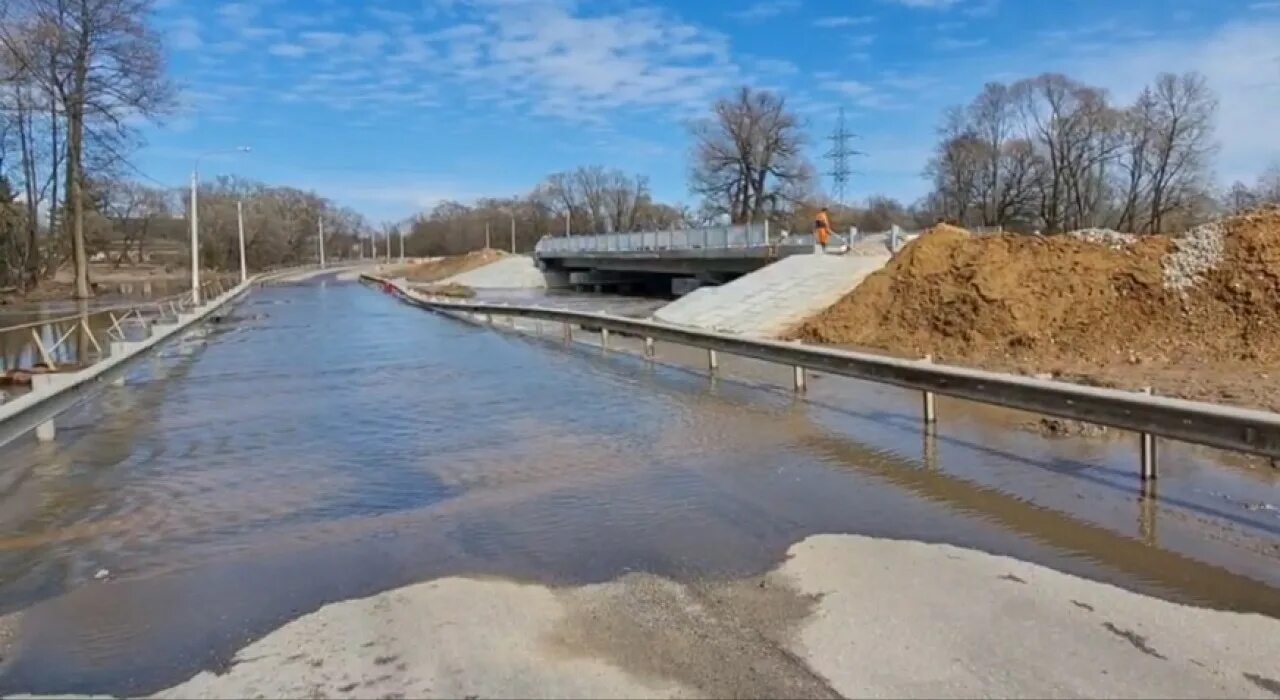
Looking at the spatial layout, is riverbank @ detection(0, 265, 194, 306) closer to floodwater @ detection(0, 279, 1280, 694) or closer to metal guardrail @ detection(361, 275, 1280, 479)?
floodwater @ detection(0, 279, 1280, 694)

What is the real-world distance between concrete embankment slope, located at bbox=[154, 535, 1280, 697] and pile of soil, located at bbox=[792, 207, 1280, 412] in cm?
1146

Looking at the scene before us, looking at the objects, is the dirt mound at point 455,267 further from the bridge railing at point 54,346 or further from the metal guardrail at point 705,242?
the bridge railing at point 54,346

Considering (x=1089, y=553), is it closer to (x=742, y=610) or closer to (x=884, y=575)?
(x=884, y=575)

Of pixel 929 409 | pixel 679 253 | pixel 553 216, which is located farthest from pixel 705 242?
pixel 553 216

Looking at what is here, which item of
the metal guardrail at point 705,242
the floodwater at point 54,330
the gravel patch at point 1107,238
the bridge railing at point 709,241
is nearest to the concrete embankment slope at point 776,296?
the bridge railing at point 709,241

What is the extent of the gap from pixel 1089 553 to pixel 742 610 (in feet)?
8.70

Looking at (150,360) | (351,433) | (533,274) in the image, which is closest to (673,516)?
(351,433)

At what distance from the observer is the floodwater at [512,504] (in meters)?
5.61

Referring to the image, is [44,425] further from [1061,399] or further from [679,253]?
[679,253]

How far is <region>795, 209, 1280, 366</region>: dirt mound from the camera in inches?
655

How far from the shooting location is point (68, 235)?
238 ft

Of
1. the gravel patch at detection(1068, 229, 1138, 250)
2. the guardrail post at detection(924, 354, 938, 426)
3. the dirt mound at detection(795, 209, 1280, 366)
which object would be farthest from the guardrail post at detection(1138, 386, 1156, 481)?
the gravel patch at detection(1068, 229, 1138, 250)

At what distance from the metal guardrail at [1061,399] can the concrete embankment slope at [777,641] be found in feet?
7.82

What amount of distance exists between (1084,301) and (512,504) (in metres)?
15.1
